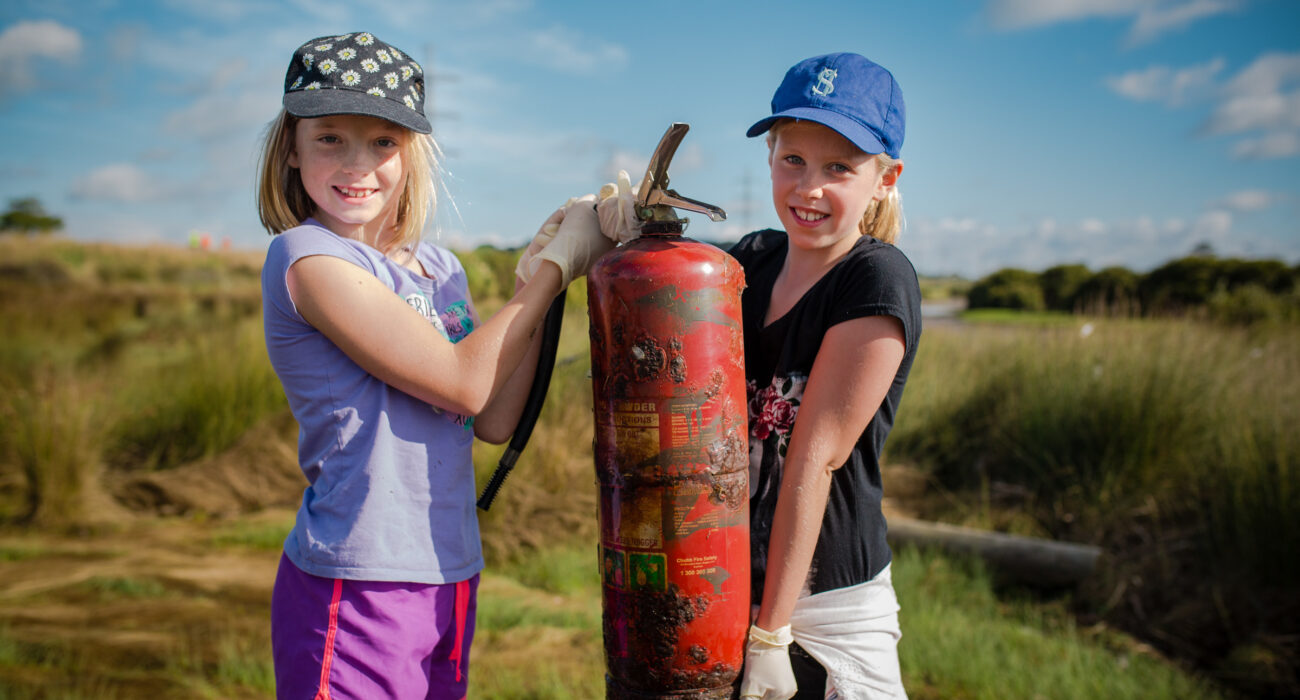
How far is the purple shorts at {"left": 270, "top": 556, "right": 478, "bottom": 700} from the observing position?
167 centimetres

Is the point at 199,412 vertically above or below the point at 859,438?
below

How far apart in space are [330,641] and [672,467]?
0.81m

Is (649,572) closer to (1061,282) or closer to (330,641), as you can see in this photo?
(330,641)

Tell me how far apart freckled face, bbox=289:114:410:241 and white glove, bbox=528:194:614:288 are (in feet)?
1.26

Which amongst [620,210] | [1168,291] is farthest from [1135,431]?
[1168,291]

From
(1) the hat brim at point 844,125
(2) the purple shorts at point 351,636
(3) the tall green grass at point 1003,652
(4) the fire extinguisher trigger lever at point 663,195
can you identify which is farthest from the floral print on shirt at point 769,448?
(3) the tall green grass at point 1003,652

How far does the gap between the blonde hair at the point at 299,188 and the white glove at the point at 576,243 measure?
315 millimetres

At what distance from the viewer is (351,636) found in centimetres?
168

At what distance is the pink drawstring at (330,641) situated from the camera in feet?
5.41

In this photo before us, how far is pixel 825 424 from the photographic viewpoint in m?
1.63

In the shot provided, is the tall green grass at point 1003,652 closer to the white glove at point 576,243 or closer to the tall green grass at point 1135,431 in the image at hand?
the tall green grass at point 1135,431

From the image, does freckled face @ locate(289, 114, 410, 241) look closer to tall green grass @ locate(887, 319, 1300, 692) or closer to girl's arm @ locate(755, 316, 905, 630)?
girl's arm @ locate(755, 316, 905, 630)

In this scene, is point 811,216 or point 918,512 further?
point 918,512

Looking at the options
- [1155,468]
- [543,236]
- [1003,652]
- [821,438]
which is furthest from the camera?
[1155,468]
